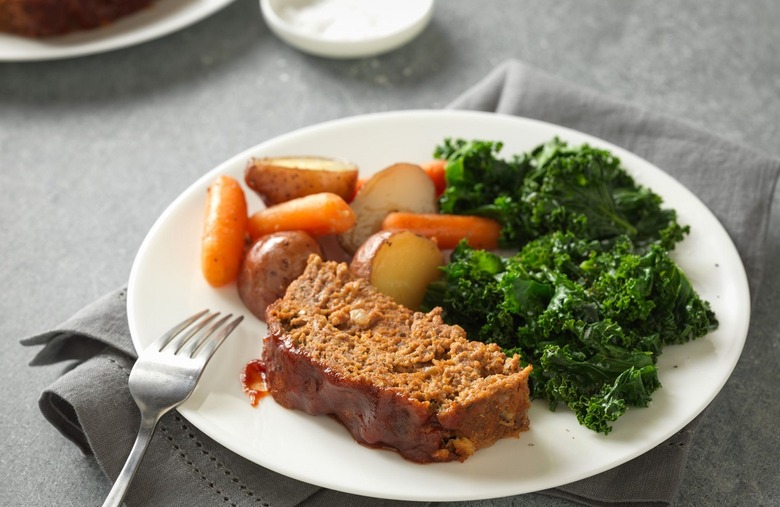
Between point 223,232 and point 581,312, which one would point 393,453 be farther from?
point 223,232

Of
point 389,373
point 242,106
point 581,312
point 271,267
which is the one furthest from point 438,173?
point 242,106

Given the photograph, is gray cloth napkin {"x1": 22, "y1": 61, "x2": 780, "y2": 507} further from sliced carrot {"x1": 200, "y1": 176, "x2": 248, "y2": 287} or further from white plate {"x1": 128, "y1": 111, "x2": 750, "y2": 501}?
sliced carrot {"x1": 200, "y1": 176, "x2": 248, "y2": 287}

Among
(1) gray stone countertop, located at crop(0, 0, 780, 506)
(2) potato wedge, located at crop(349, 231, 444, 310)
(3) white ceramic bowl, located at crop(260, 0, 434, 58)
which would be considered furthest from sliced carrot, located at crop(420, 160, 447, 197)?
(3) white ceramic bowl, located at crop(260, 0, 434, 58)

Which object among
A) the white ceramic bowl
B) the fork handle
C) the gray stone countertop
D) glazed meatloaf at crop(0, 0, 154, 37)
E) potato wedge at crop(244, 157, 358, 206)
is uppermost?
glazed meatloaf at crop(0, 0, 154, 37)

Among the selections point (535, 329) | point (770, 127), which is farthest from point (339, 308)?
point (770, 127)

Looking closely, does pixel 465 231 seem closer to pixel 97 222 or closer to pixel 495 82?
pixel 495 82

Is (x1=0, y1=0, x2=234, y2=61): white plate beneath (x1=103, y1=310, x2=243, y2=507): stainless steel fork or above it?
Result: above
